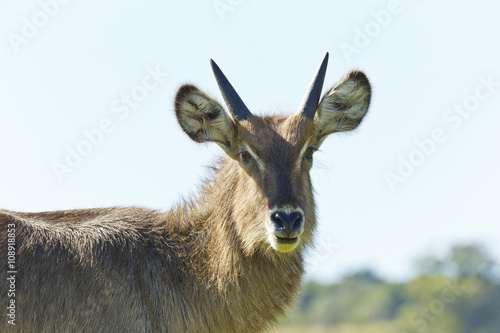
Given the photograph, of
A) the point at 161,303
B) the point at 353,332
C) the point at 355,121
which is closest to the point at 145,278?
the point at 161,303

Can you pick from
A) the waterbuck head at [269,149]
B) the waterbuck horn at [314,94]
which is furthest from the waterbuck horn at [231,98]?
the waterbuck horn at [314,94]

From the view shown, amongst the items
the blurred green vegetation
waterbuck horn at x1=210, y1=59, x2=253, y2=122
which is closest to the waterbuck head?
waterbuck horn at x1=210, y1=59, x2=253, y2=122

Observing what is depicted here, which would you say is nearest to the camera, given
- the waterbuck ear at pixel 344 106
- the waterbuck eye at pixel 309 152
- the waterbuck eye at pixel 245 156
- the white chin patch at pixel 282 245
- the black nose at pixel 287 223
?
the black nose at pixel 287 223

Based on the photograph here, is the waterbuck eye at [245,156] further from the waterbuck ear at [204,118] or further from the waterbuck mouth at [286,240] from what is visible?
the waterbuck mouth at [286,240]

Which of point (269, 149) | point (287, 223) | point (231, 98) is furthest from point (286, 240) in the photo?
point (231, 98)

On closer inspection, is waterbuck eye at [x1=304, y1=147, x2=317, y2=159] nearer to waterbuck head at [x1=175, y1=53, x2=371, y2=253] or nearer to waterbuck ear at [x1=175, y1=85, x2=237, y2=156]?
waterbuck head at [x1=175, y1=53, x2=371, y2=253]

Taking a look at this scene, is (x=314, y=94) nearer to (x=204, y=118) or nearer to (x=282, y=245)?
(x=204, y=118)

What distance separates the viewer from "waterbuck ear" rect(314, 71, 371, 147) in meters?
11.5

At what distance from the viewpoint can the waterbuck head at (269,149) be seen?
1012cm

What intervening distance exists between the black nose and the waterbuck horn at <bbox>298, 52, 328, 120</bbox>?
1.80 meters

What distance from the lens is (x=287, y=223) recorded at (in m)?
9.86

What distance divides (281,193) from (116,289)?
2.42 m

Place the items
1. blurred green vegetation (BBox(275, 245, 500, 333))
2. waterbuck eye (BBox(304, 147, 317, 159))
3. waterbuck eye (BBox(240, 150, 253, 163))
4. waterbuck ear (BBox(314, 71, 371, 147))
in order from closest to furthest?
waterbuck eye (BBox(240, 150, 253, 163)) → waterbuck eye (BBox(304, 147, 317, 159)) → waterbuck ear (BBox(314, 71, 371, 147)) → blurred green vegetation (BBox(275, 245, 500, 333))

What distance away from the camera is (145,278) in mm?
10047
